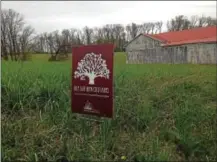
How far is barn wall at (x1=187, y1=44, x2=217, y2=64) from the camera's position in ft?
80.0

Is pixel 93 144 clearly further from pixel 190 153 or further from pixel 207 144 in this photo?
pixel 207 144

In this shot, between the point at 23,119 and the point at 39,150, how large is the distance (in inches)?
27.9

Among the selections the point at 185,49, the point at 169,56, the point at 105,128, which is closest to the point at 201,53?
the point at 185,49

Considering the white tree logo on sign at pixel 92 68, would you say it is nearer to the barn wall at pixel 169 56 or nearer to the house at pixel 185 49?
the house at pixel 185 49

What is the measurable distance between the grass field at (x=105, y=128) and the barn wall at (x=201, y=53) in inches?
770

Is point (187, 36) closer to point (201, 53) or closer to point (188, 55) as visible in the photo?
Result: point (201, 53)

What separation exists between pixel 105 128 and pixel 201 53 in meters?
22.8

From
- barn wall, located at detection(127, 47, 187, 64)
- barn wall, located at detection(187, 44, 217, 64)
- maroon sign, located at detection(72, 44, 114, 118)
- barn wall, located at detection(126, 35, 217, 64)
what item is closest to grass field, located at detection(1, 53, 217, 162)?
maroon sign, located at detection(72, 44, 114, 118)

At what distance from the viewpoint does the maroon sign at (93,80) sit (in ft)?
12.8

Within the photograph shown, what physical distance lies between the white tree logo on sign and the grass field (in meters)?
0.61

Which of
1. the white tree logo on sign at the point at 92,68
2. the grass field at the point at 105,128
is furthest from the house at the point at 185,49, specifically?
the white tree logo on sign at the point at 92,68

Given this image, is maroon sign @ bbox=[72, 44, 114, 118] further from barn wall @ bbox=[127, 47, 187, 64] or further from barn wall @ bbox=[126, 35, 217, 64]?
barn wall @ bbox=[127, 47, 187, 64]

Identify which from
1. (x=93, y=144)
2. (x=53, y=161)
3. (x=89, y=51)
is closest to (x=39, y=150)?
(x=53, y=161)

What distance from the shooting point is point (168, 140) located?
4.28 metres
